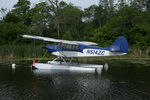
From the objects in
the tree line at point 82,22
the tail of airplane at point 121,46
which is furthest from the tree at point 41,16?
the tail of airplane at point 121,46

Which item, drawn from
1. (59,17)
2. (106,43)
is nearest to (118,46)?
(106,43)

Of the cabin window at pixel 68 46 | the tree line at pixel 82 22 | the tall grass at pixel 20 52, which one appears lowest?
the tall grass at pixel 20 52

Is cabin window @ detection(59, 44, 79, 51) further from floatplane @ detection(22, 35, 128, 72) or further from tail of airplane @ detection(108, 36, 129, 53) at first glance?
tail of airplane @ detection(108, 36, 129, 53)

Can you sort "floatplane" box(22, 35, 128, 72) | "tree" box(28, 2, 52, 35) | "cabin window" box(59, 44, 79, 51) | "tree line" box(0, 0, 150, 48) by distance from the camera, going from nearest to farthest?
1. "floatplane" box(22, 35, 128, 72)
2. "cabin window" box(59, 44, 79, 51)
3. "tree line" box(0, 0, 150, 48)
4. "tree" box(28, 2, 52, 35)

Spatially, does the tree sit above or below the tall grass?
above

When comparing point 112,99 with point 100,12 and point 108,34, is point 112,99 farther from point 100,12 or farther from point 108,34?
point 100,12

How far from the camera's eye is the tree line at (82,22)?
102ft

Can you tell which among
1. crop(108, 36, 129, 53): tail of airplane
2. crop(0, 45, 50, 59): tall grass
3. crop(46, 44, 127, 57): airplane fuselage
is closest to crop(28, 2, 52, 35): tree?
crop(0, 45, 50, 59): tall grass

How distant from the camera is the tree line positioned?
102ft

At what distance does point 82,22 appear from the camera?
144 ft

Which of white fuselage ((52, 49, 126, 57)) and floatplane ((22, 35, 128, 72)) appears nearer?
floatplane ((22, 35, 128, 72))

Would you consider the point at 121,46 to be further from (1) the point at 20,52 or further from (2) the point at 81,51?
(1) the point at 20,52

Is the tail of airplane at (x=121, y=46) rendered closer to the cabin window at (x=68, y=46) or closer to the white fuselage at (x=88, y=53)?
the white fuselage at (x=88, y=53)

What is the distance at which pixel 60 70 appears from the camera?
13.9 m
